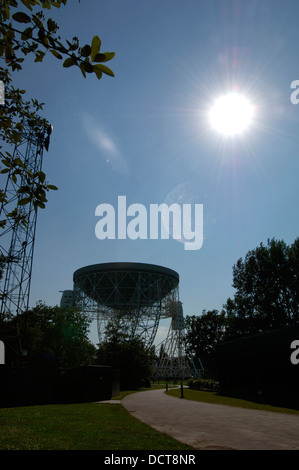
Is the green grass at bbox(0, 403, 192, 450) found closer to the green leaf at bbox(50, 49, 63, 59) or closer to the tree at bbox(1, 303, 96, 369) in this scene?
the green leaf at bbox(50, 49, 63, 59)

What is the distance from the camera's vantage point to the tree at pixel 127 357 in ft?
156

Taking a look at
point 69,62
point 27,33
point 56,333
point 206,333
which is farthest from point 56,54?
point 206,333

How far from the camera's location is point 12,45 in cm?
379

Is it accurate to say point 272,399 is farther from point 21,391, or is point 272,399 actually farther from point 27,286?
point 27,286

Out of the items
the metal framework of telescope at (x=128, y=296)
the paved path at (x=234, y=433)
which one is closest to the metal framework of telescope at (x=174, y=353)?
the metal framework of telescope at (x=128, y=296)

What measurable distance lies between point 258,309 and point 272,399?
1009 inches

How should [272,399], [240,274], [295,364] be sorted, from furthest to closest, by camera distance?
[240,274] → [272,399] → [295,364]

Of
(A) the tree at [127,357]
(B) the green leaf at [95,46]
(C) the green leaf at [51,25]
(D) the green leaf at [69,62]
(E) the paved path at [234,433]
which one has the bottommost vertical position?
(A) the tree at [127,357]

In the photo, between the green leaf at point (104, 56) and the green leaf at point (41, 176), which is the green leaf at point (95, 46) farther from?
the green leaf at point (41, 176)

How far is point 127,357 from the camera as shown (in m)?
47.7

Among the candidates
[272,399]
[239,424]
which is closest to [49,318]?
[272,399]

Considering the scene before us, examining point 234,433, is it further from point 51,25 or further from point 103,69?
point 51,25

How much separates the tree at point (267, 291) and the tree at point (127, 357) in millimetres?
15092
